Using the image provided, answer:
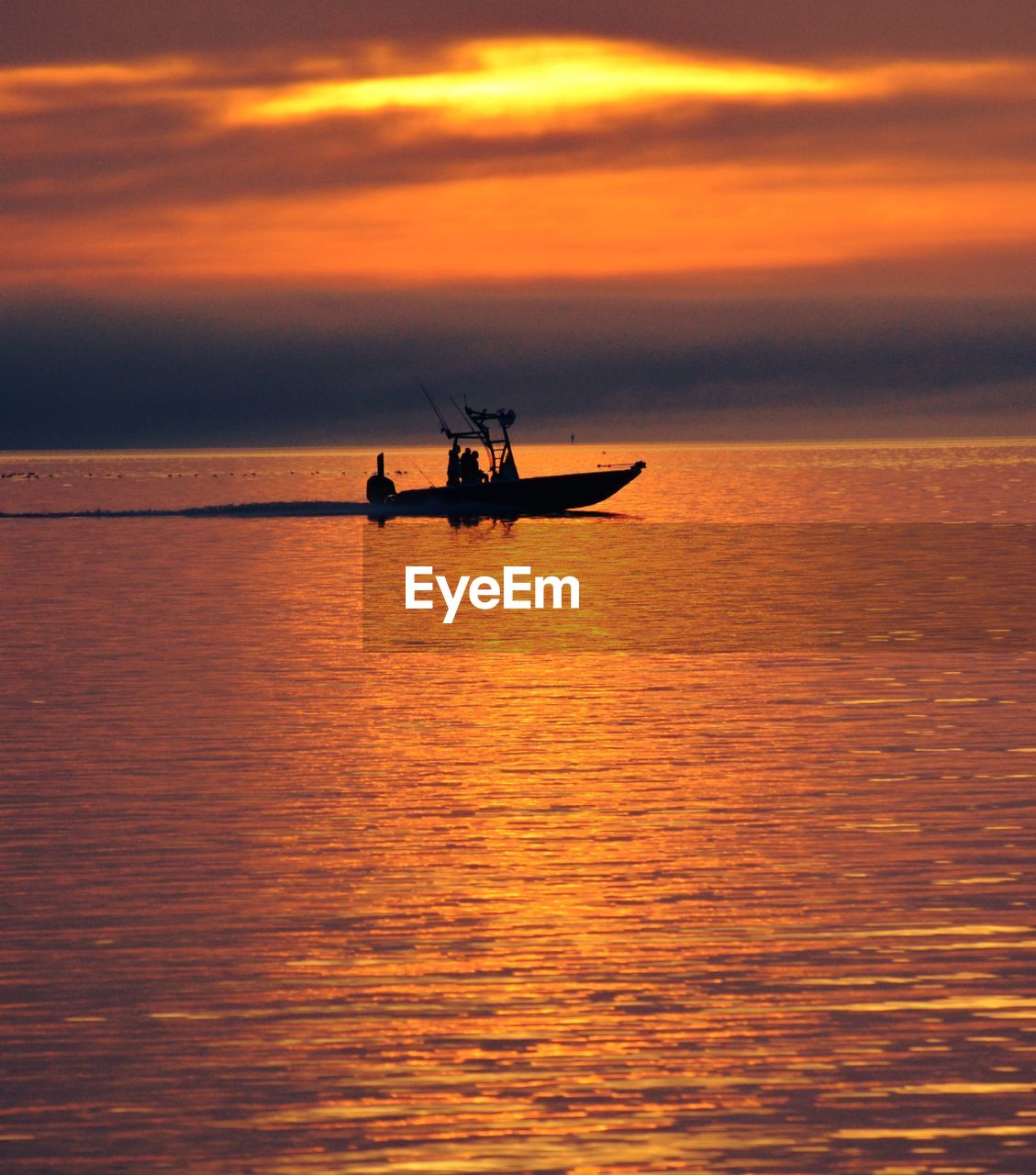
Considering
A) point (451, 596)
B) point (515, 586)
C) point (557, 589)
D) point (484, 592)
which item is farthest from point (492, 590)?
point (451, 596)

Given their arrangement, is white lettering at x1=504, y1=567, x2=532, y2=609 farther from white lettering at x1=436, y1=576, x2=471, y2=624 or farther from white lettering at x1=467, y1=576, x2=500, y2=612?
white lettering at x1=436, y1=576, x2=471, y2=624

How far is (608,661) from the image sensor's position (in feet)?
137

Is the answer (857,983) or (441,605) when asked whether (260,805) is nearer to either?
(857,983)

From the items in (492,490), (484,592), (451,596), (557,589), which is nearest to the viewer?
(451,596)

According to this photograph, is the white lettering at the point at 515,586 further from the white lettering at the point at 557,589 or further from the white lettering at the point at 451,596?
the white lettering at the point at 451,596

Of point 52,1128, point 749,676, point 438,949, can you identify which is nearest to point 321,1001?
point 438,949

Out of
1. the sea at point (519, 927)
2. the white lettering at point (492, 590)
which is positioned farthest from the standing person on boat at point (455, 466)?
the sea at point (519, 927)

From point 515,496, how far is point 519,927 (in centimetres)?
10103

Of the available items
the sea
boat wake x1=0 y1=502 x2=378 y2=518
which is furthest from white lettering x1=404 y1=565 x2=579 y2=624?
boat wake x1=0 y1=502 x2=378 y2=518

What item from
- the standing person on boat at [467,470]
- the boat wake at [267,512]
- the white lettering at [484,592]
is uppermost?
the standing person on boat at [467,470]

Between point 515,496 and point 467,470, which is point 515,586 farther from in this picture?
point 515,496

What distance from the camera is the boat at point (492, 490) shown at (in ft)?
374

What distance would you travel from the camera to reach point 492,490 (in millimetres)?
115000

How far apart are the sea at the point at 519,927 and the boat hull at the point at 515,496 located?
78.2 meters
